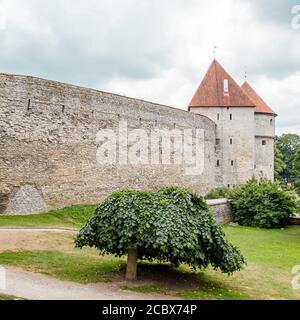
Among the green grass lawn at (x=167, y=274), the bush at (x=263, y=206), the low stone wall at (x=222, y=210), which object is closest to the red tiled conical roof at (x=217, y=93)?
the bush at (x=263, y=206)

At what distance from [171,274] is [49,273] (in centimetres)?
256

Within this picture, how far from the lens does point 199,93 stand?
33938mm

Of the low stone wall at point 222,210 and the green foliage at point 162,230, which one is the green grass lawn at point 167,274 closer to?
the green foliage at point 162,230

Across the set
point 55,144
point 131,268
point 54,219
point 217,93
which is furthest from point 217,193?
point 131,268

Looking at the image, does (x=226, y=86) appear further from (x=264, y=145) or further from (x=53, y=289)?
(x=53, y=289)

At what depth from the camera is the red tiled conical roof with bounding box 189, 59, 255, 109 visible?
109 ft

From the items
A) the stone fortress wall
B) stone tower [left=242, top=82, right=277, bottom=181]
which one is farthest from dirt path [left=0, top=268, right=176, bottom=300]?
stone tower [left=242, top=82, right=277, bottom=181]

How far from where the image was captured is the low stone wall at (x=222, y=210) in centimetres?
2303

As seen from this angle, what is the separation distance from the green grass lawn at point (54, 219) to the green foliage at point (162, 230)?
5601 millimetres

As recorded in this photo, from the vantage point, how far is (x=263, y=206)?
24281mm

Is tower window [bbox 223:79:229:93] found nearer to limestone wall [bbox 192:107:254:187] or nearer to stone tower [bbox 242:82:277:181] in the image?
limestone wall [bbox 192:107:254:187]

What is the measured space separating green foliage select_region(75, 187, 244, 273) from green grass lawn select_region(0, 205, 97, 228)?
5.60m
